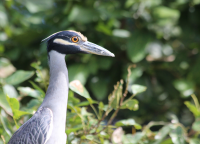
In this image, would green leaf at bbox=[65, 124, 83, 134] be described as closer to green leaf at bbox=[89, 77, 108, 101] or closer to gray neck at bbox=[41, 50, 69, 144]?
gray neck at bbox=[41, 50, 69, 144]

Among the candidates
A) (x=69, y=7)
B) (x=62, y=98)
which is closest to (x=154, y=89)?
(x=69, y=7)

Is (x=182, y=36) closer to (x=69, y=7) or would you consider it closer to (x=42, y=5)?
(x=69, y=7)

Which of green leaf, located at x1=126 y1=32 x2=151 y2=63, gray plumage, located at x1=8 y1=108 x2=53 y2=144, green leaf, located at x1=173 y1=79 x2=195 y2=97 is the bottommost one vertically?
green leaf, located at x1=173 y1=79 x2=195 y2=97

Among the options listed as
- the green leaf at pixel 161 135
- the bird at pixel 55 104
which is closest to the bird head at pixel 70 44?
the bird at pixel 55 104

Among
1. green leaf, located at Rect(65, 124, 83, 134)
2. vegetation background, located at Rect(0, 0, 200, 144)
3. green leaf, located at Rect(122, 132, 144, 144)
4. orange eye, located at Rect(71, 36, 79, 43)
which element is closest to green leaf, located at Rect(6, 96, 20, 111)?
green leaf, located at Rect(65, 124, 83, 134)

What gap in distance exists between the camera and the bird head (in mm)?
1761

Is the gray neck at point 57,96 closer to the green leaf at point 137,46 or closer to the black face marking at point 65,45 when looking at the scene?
the black face marking at point 65,45

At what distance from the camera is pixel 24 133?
159cm

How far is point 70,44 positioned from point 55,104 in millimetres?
427

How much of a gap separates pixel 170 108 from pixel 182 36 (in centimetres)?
103

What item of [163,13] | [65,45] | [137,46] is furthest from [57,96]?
[163,13]

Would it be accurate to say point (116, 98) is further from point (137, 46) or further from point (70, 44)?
point (137, 46)

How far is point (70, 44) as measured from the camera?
179cm

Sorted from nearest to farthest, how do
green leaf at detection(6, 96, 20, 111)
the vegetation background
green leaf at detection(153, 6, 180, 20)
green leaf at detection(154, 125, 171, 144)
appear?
green leaf at detection(6, 96, 20, 111)
green leaf at detection(154, 125, 171, 144)
green leaf at detection(153, 6, 180, 20)
the vegetation background
